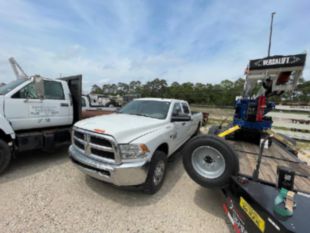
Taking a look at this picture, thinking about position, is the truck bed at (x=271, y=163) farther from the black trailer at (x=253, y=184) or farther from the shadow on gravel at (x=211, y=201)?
the shadow on gravel at (x=211, y=201)

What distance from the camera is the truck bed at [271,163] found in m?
2.25

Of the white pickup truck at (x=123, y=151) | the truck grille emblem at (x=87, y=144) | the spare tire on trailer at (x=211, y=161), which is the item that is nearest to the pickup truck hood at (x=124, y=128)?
the white pickup truck at (x=123, y=151)

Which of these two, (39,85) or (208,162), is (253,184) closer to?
(208,162)

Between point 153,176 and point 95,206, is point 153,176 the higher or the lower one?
the higher one

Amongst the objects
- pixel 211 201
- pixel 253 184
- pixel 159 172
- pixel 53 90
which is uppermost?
pixel 53 90

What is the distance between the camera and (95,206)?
9.13ft

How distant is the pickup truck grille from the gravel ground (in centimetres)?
76

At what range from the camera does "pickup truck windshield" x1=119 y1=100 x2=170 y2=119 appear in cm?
400

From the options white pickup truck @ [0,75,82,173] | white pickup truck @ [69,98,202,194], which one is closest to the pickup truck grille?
white pickup truck @ [69,98,202,194]

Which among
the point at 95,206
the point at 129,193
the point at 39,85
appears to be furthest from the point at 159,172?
the point at 39,85

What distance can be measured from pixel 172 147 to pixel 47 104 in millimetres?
3350

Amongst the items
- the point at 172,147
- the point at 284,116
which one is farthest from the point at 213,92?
the point at 172,147

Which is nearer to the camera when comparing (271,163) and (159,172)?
(271,163)

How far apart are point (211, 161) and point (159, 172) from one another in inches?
45.1
